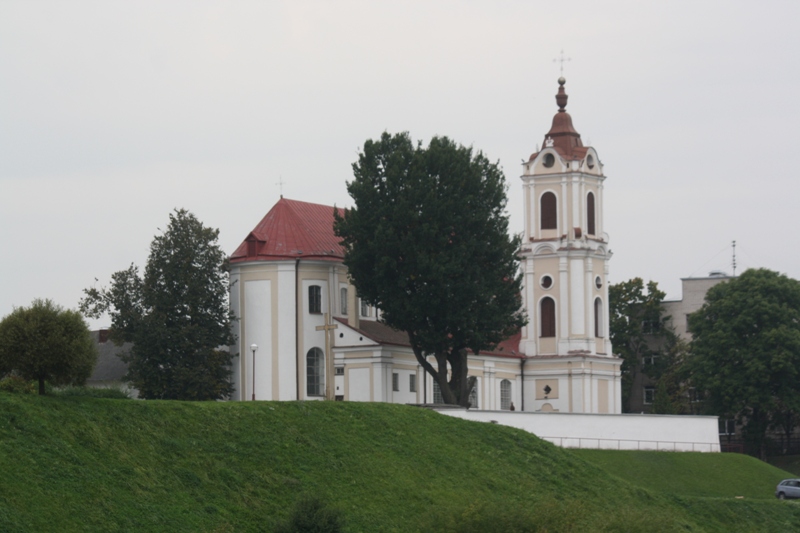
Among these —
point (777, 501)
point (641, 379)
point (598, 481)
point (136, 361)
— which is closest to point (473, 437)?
point (598, 481)

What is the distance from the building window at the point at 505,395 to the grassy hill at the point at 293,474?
2689 cm

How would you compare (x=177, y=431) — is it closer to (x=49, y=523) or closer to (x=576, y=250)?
(x=49, y=523)

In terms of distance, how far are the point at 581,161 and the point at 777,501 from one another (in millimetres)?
29370

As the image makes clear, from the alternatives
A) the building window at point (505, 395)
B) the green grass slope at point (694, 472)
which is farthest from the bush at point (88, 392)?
the building window at point (505, 395)

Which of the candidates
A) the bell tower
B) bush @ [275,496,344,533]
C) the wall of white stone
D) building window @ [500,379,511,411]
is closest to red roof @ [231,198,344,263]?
building window @ [500,379,511,411]

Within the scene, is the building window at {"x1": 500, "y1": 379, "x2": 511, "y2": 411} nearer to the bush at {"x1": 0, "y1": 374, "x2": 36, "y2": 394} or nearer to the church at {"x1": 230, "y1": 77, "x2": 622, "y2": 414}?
the church at {"x1": 230, "y1": 77, "x2": 622, "y2": 414}

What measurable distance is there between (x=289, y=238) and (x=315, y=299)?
321 cm

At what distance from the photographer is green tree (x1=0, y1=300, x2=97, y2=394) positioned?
32281 mm

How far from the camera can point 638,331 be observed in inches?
3484

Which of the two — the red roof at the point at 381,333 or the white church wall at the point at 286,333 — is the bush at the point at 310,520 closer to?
the red roof at the point at 381,333

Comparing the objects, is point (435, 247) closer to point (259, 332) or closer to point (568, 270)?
point (259, 332)

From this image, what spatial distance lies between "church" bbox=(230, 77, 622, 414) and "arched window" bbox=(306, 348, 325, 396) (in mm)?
66

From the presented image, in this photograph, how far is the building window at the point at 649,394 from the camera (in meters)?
89.1

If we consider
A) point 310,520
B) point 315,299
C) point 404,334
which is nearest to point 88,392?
point 310,520
